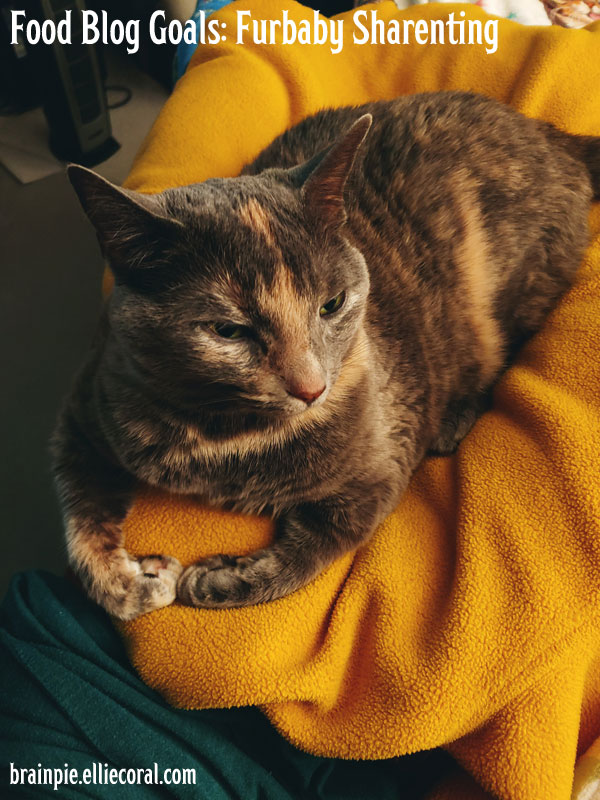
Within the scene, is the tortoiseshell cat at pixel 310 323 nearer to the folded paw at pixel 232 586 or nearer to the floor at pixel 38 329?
the folded paw at pixel 232 586

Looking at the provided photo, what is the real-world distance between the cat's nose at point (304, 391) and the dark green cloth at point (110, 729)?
475 millimetres

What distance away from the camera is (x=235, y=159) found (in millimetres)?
1255

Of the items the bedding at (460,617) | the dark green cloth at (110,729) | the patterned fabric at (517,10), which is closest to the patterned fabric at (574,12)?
the patterned fabric at (517,10)

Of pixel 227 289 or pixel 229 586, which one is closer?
pixel 227 289

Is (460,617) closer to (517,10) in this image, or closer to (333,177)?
(333,177)

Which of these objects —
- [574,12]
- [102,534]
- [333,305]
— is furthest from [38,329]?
[574,12]

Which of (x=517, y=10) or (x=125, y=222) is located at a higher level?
(x=517, y=10)

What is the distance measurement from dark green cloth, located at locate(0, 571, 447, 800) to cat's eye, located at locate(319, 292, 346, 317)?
0.56 m

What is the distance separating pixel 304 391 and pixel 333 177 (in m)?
0.27

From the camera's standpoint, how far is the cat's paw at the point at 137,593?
80cm

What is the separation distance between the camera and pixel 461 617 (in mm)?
780

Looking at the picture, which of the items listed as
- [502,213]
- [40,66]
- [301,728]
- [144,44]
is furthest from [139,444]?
[144,44]

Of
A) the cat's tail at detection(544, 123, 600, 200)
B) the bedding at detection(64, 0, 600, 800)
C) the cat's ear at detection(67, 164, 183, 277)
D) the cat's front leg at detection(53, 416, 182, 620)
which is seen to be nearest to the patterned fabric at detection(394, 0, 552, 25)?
the cat's tail at detection(544, 123, 600, 200)

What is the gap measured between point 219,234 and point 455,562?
0.58m
